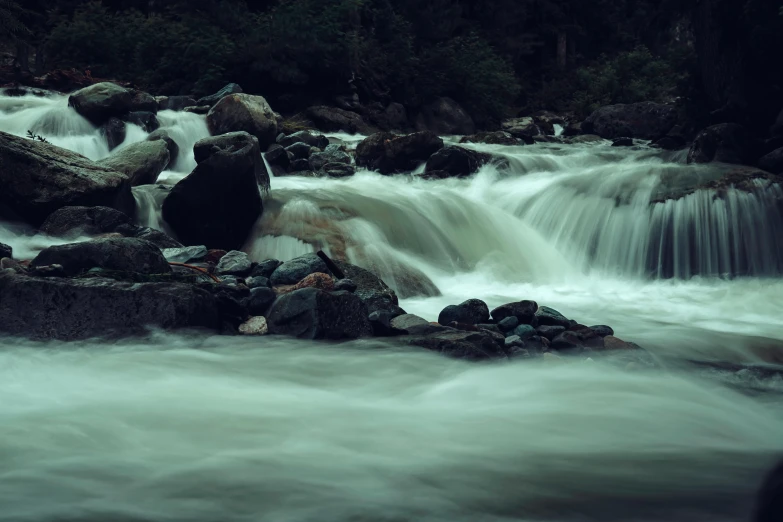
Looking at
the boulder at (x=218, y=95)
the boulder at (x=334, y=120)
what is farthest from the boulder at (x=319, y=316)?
the boulder at (x=334, y=120)

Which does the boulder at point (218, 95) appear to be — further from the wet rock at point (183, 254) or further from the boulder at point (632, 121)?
the boulder at point (632, 121)

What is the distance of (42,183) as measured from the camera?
815 centimetres

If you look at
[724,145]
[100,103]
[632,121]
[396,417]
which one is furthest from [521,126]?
[396,417]

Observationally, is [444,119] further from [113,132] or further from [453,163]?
[113,132]

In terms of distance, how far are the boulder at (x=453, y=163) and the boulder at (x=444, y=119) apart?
25.8ft

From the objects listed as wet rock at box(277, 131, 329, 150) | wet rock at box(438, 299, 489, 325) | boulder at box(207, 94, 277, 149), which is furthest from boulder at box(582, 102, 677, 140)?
wet rock at box(438, 299, 489, 325)

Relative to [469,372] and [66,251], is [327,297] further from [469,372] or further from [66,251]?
[66,251]

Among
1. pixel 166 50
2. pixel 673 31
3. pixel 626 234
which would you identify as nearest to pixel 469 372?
pixel 626 234

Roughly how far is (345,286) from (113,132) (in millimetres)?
8549

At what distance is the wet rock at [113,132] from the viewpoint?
1320 cm

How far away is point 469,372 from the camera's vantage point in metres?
5.00

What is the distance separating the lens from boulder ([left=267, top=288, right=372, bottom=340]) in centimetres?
552

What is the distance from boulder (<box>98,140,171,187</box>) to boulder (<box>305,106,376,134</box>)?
8.14 metres

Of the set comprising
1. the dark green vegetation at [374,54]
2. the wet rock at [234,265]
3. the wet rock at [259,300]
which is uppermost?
the dark green vegetation at [374,54]
